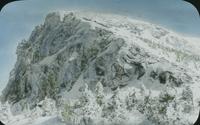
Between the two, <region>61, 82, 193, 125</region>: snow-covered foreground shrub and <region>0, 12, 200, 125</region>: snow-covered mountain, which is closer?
<region>0, 12, 200, 125</region>: snow-covered mountain

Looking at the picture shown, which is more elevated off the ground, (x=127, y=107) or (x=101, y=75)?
(x=101, y=75)

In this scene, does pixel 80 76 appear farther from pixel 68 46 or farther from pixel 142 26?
pixel 142 26

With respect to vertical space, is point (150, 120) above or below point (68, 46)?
below

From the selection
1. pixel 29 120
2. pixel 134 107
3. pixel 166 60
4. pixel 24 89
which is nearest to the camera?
pixel 29 120

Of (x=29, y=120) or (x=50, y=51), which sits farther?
(x=50, y=51)

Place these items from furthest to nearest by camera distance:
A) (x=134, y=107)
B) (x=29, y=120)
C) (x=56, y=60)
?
(x=134, y=107) < (x=56, y=60) < (x=29, y=120)

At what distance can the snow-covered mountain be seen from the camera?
2.92 meters

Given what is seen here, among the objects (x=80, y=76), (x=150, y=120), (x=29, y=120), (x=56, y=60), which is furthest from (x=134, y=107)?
(x=29, y=120)

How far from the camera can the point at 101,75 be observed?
3.41 m

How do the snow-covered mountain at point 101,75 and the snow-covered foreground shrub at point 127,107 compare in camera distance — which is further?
the snow-covered foreground shrub at point 127,107

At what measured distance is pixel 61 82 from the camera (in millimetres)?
3088

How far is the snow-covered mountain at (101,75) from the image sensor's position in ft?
9.57

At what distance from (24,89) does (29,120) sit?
10.4 inches

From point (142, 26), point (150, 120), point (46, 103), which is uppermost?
point (142, 26)
